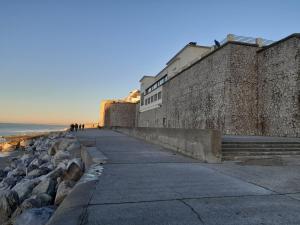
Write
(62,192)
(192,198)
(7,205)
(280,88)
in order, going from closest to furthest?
1. (192,198)
2. (62,192)
3. (7,205)
4. (280,88)

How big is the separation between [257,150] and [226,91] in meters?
14.9

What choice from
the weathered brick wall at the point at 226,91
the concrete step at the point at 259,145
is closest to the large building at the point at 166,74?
the weathered brick wall at the point at 226,91

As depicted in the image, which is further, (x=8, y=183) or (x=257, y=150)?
(x=8, y=183)

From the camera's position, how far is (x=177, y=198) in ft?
14.3

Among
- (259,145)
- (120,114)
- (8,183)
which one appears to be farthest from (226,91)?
(120,114)

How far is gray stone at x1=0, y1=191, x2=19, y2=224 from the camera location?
6.02 m

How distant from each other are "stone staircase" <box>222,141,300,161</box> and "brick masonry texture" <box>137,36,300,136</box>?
9.49 meters

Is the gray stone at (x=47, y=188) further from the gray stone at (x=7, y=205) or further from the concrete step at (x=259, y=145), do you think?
the concrete step at (x=259, y=145)

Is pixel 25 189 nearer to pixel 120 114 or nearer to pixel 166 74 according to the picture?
pixel 166 74

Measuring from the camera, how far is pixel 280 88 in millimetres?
20734

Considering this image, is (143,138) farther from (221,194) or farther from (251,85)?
(221,194)

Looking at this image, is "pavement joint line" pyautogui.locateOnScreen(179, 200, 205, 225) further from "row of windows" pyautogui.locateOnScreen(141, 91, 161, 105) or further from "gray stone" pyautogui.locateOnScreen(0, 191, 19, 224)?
"row of windows" pyautogui.locateOnScreen(141, 91, 161, 105)

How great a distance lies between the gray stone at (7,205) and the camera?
6.02 meters

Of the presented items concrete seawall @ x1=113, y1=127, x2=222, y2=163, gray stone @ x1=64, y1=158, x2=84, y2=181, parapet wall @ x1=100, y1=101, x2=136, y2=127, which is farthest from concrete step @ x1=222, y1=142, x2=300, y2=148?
parapet wall @ x1=100, y1=101, x2=136, y2=127
